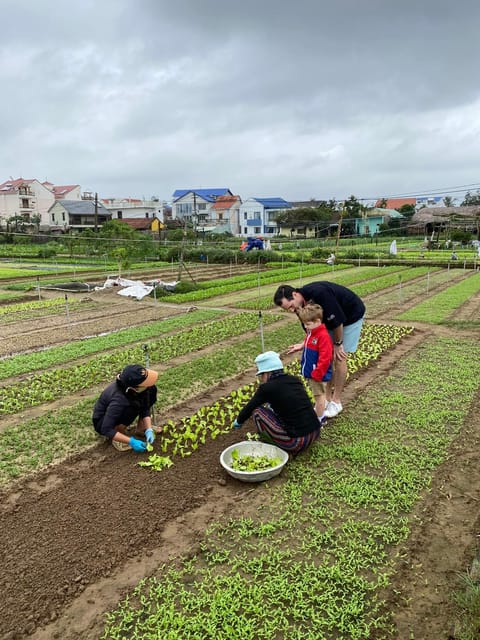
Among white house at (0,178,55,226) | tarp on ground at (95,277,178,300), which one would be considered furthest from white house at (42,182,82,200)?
tarp on ground at (95,277,178,300)

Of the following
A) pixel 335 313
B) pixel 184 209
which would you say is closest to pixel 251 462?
pixel 335 313

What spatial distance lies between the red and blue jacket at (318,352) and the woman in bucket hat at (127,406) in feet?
5.79

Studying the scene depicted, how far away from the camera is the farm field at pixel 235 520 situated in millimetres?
3027

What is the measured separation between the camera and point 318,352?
5363 mm

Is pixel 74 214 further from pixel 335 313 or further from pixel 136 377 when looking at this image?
pixel 335 313

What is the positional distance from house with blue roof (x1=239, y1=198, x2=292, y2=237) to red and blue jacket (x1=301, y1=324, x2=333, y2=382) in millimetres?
65619

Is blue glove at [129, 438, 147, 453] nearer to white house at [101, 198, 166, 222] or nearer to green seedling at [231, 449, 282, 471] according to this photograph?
green seedling at [231, 449, 282, 471]

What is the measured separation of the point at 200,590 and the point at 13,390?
5405 mm

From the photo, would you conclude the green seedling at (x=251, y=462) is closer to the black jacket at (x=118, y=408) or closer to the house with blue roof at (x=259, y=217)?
the black jacket at (x=118, y=408)

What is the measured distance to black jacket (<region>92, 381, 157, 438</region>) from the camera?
5.09 meters

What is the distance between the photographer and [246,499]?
4.33 meters

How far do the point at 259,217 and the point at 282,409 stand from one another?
227 feet

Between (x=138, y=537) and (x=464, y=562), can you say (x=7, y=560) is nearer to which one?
A: (x=138, y=537)

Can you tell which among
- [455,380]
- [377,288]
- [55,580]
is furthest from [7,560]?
[377,288]
